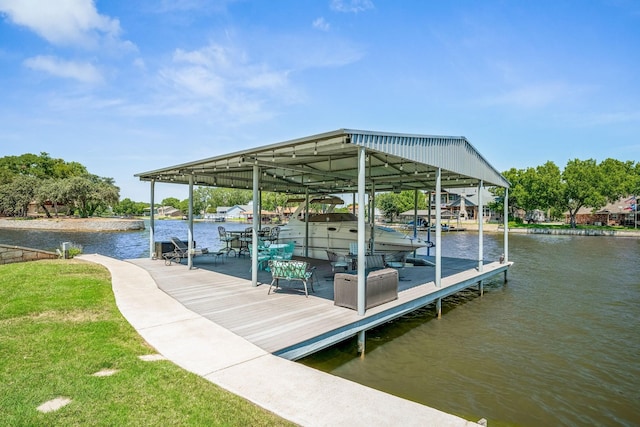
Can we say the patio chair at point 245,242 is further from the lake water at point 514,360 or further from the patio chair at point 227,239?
the lake water at point 514,360

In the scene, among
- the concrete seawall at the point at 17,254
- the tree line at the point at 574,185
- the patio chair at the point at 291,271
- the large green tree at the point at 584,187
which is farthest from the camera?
the tree line at the point at 574,185

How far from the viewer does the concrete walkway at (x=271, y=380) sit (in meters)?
2.86

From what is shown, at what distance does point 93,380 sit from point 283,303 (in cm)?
334

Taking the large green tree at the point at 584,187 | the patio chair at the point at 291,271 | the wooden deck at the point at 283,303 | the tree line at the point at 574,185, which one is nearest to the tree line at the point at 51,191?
the wooden deck at the point at 283,303

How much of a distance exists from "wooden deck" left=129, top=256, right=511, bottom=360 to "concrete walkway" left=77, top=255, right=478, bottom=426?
356mm

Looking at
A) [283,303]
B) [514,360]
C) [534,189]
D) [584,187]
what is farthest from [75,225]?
[584,187]

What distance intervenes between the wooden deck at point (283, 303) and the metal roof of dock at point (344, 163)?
9.32 feet

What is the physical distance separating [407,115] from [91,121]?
632 inches

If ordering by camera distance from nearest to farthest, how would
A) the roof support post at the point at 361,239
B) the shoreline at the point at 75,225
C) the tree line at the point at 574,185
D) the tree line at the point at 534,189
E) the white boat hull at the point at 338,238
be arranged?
the roof support post at the point at 361,239, the white boat hull at the point at 338,238, the tree line at the point at 574,185, the tree line at the point at 534,189, the shoreline at the point at 75,225

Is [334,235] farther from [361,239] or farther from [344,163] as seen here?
[361,239]

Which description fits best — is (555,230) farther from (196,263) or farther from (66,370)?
(66,370)

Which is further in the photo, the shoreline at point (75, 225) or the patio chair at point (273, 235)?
the shoreline at point (75, 225)

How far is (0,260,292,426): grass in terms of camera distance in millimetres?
2752

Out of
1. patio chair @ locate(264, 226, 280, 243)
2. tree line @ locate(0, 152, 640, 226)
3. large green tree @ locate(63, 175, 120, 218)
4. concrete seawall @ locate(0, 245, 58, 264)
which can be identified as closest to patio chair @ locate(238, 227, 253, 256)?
patio chair @ locate(264, 226, 280, 243)
